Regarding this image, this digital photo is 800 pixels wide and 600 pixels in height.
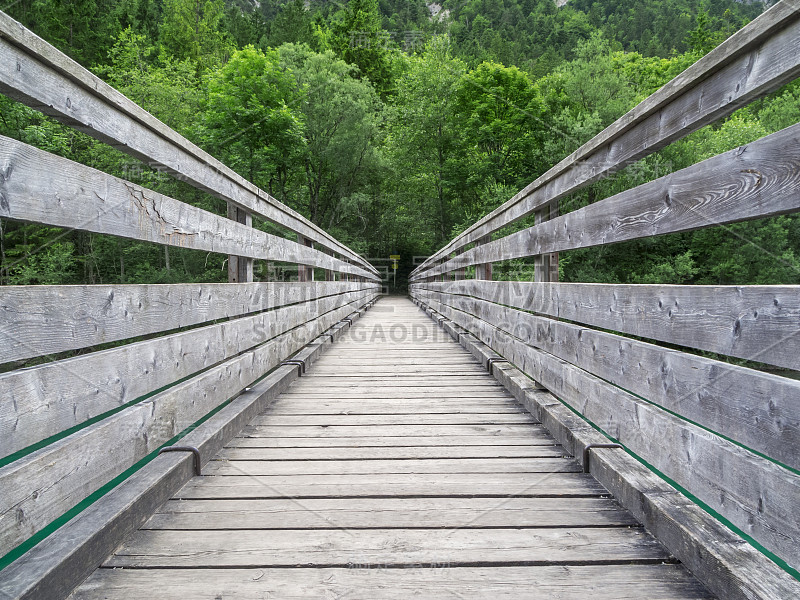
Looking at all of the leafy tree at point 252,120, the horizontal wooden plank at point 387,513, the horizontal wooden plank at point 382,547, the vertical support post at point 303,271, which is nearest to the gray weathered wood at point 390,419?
the horizontal wooden plank at point 387,513

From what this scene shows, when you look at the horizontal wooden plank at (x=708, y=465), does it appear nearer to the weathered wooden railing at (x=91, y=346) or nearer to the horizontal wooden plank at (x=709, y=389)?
the horizontal wooden plank at (x=709, y=389)

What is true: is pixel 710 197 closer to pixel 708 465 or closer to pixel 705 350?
pixel 705 350

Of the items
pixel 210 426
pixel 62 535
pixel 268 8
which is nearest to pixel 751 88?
pixel 62 535

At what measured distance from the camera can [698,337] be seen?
132 centimetres

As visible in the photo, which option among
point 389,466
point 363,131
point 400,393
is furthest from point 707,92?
point 363,131

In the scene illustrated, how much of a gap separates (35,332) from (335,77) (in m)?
25.8

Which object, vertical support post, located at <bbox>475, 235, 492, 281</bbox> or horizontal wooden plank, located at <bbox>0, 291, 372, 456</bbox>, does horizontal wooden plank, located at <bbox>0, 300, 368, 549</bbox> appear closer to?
horizontal wooden plank, located at <bbox>0, 291, 372, 456</bbox>

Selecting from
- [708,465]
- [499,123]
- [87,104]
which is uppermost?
[499,123]

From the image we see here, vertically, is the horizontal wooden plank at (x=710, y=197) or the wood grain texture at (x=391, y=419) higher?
the horizontal wooden plank at (x=710, y=197)

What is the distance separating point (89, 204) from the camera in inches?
53.8

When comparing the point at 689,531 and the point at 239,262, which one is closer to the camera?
the point at 689,531

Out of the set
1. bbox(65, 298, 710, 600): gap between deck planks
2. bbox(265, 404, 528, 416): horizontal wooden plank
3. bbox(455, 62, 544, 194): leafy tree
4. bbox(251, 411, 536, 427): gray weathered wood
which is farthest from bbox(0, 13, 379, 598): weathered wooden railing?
bbox(455, 62, 544, 194): leafy tree

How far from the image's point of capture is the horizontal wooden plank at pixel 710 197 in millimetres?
1055

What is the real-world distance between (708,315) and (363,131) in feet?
80.1
